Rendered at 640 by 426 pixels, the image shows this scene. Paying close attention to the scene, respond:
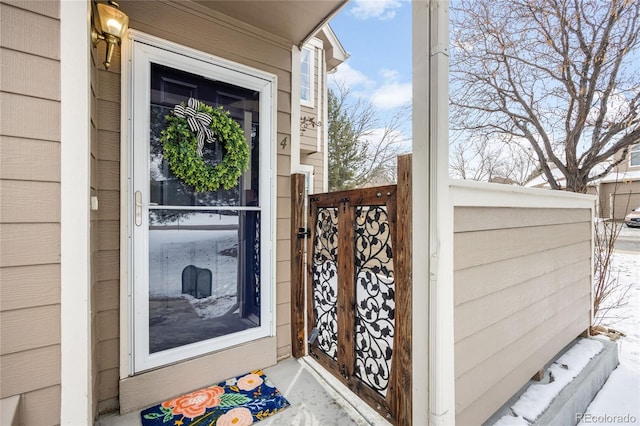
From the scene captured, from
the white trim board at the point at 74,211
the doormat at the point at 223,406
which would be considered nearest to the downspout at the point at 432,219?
the doormat at the point at 223,406

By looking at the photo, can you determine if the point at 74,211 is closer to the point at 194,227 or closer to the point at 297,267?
the point at 194,227

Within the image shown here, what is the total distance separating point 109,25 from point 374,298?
200 centimetres

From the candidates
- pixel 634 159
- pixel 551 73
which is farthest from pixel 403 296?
pixel 634 159

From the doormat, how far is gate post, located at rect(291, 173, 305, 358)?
389 millimetres

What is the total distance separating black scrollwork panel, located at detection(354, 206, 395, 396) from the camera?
1.54 meters

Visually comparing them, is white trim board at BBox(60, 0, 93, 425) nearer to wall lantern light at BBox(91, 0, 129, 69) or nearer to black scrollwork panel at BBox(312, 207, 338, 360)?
wall lantern light at BBox(91, 0, 129, 69)

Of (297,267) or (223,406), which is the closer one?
(223,406)

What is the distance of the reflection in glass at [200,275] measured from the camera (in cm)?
175

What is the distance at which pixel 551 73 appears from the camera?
2.96m

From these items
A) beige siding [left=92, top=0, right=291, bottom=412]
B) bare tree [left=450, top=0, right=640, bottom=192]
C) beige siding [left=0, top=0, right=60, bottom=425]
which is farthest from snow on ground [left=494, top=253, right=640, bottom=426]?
beige siding [left=0, top=0, right=60, bottom=425]

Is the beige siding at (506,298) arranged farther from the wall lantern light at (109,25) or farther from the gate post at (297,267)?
the wall lantern light at (109,25)

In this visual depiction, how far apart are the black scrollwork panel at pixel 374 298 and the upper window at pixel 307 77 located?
15.2ft

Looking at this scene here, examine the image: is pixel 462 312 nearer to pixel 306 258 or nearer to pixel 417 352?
pixel 417 352

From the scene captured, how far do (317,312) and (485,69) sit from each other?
9.22ft
